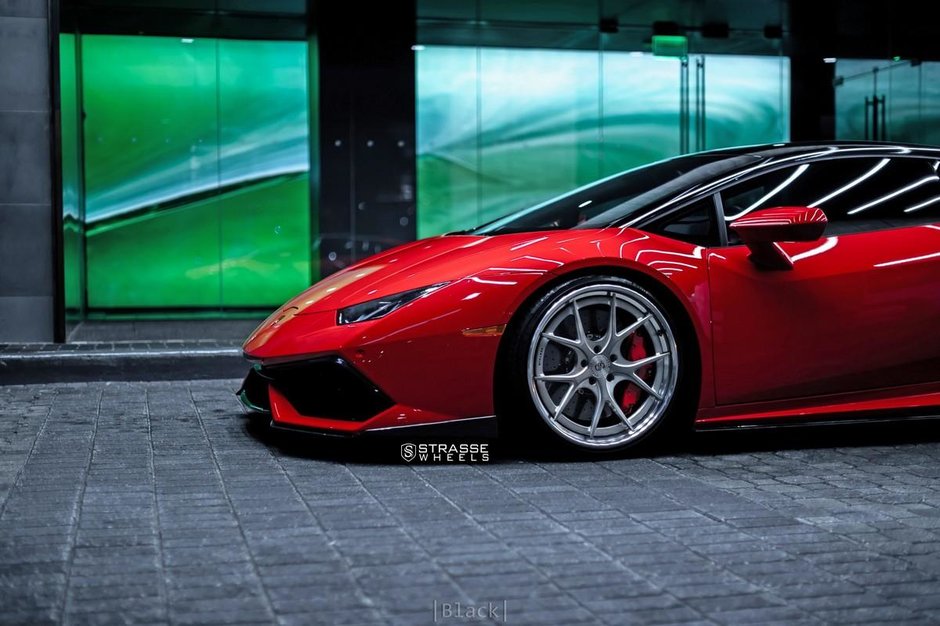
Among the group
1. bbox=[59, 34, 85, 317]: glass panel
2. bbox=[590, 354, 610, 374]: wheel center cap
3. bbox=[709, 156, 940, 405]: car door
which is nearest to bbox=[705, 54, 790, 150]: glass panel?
bbox=[59, 34, 85, 317]: glass panel

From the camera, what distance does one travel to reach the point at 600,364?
4711 mm

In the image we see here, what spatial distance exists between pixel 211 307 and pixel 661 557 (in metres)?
10.2

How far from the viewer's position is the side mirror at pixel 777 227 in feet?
15.3

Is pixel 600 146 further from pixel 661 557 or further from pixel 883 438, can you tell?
pixel 661 557

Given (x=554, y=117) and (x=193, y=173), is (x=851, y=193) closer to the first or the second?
(x=554, y=117)

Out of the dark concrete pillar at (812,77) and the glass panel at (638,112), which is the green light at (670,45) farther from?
the dark concrete pillar at (812,77)

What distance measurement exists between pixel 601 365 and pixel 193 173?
8.94 meters

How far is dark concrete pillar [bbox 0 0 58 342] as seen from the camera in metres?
9.33

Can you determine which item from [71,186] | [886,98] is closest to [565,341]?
[71,186]

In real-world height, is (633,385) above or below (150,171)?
below

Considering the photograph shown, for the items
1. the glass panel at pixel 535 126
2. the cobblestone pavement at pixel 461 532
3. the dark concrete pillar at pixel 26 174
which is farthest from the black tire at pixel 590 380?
the glass panel at pixel 535 126

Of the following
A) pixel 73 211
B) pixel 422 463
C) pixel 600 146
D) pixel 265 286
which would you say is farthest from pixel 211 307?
pixel 422 463

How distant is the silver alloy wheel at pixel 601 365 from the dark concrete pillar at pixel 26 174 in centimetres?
586

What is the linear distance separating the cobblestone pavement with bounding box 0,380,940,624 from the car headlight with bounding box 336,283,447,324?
561mm
